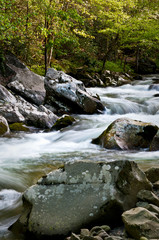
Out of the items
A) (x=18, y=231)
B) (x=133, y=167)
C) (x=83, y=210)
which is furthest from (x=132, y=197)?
(x=18, y=231)

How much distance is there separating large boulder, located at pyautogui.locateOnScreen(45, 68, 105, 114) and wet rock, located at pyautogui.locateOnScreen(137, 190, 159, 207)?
8.67 meters

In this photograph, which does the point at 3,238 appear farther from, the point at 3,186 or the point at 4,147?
the point at 4,147

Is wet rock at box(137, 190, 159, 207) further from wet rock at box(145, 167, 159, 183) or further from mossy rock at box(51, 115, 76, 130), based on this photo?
mossy rock at box(51, 115, 76, 130)

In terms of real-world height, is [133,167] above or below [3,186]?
above

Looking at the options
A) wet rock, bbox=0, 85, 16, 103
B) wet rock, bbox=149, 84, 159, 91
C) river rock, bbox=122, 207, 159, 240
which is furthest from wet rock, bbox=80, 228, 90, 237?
wet rock, bbox=149, 84, 159, 91

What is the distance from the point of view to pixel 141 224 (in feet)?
7.07

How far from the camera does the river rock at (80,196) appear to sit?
2.72 m

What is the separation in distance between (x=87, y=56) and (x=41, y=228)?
67.0 ft

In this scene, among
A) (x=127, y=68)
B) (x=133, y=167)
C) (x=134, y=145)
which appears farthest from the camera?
(x=127, y=68)

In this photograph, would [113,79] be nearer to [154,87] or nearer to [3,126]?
[154,87]

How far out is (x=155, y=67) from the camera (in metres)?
26.7

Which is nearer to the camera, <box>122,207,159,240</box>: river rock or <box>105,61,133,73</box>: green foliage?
<box>122,207,159,240</box>: river rock

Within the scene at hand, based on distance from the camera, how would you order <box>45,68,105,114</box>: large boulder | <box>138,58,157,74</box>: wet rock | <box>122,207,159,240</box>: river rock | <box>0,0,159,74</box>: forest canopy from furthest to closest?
<box>138,58,157,74</box>: wet rock
<box>0,0,159,74</box>: forest canopy
<box>45,68,105,114</box>: large boulder
<box>122,207,159,240</box>: river rock

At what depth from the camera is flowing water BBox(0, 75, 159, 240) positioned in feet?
12.4
